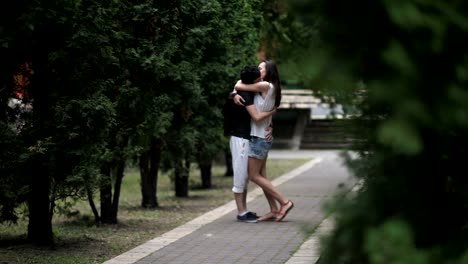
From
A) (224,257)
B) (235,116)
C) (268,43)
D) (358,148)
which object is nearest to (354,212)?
(358,148)

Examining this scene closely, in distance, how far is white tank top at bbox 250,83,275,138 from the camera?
13.0 meters

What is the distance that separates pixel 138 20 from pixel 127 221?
3.39 metres

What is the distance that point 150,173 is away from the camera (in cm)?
1530

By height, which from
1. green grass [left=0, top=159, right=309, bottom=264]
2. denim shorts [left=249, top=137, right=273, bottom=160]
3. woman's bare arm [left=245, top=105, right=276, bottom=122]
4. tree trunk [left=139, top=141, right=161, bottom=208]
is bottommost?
green grass [left=0, top=159, right=309, bottom=264]

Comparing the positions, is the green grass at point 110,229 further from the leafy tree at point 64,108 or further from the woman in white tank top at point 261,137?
the woman in white tank top at point 261,137

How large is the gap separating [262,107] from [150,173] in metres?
2.93

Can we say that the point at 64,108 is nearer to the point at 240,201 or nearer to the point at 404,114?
the point at 240,201

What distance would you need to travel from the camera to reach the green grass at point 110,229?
10.5 meters

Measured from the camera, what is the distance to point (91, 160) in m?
10.4

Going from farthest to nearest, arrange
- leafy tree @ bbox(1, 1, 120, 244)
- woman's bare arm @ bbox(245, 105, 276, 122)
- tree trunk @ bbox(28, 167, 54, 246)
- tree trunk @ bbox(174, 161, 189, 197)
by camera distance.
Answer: tree trunk @ bbox(174, 161, 189, 197) → woman's bare arm @ bbox(245, 105, 276, 122) → tree trunk @ bbox(28, 167, 54, 246) → leafy tree @ bbox(1, 1, 120, 244)

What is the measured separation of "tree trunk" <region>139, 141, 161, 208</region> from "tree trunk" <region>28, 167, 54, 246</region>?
413 cm

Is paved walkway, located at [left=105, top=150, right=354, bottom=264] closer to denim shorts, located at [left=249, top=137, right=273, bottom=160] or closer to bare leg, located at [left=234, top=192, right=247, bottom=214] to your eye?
bare leg, located at [left=234, top=192, right=247, bottom=214]

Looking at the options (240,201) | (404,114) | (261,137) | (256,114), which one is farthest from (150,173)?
(404,114)

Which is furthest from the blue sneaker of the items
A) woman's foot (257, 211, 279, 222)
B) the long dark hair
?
the long dark hair
